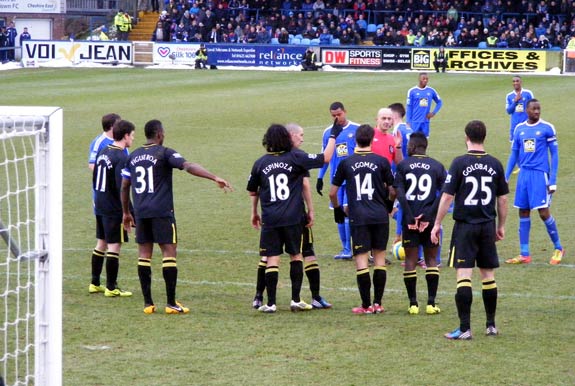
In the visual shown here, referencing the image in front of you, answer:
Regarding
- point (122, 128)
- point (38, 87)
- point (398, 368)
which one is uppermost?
point (38, 87)

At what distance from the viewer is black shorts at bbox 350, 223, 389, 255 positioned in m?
9.79

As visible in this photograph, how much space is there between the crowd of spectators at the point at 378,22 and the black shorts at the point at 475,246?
38.4 m

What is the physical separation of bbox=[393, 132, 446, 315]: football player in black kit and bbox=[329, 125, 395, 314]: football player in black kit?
0.58ft

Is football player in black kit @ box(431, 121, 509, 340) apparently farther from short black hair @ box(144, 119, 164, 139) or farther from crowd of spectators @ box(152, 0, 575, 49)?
crowd of spectators @ box(152, 0, 575, 49)

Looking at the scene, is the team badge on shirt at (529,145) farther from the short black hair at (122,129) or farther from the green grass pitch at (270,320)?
the short black hair at (122,129)

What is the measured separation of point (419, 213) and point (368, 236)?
572 mm

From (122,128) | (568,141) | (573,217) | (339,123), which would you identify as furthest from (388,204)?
(568,141)

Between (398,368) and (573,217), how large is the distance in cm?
813

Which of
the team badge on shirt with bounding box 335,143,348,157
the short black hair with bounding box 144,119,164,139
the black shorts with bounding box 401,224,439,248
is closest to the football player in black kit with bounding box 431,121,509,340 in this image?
the black shorts with bounding box 401,224,439,248

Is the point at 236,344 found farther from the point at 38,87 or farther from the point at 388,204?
the point at 38,87

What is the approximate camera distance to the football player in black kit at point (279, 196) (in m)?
9.77

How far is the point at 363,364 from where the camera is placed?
26.9 feet

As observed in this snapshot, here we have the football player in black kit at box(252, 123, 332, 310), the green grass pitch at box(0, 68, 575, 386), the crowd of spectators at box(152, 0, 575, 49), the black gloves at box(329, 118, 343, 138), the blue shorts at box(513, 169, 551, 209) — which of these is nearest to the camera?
the green grass pitch at box(0, 68, 575, 386)

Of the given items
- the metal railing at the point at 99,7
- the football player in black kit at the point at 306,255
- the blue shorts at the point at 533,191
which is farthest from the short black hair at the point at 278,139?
the metal railing at the point at 99,7
